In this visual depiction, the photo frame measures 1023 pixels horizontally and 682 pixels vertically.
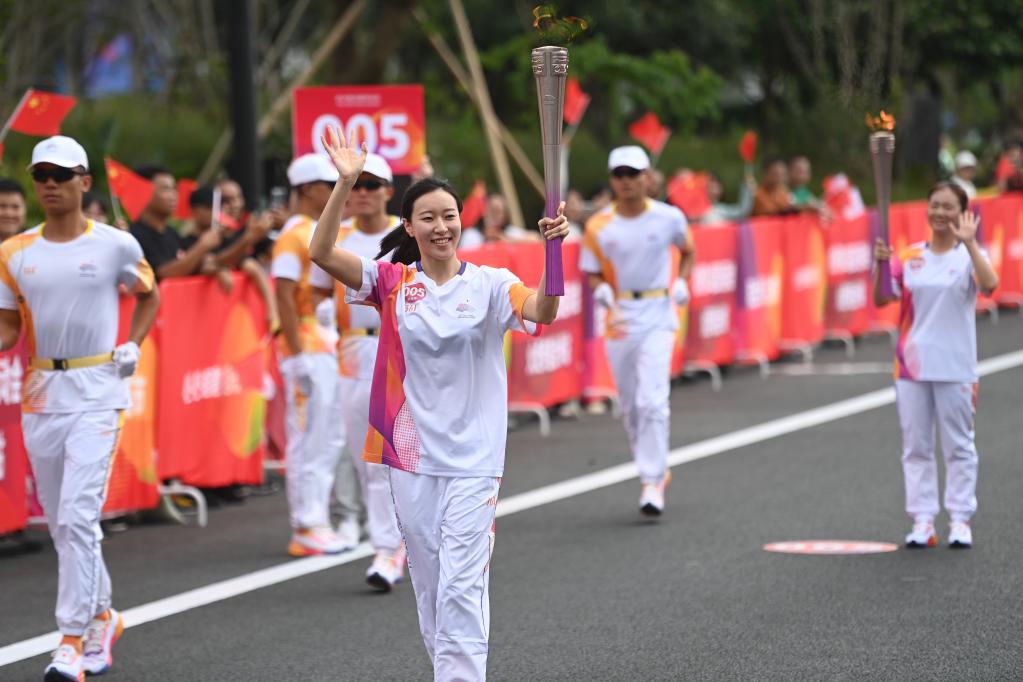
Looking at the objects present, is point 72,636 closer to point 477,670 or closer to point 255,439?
point 477,670

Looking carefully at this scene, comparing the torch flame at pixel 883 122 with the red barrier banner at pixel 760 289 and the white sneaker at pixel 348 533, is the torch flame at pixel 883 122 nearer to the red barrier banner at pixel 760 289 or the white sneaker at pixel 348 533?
the white sneaker at pixel 348 533

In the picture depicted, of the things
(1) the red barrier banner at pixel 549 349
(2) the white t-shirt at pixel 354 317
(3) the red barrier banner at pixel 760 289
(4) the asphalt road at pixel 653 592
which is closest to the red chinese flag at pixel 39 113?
(2) the white t-shirt at pixel 354 317

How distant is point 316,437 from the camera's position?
33.3 ft

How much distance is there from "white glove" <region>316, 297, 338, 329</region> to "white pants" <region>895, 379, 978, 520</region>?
305cm

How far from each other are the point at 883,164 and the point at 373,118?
437 cm

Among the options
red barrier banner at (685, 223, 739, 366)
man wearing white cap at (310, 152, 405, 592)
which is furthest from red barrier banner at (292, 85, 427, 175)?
red barrier banner at (685, 223, 739, 366)

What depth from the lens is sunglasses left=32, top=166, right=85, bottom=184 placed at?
7.46 metres

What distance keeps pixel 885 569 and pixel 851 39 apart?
896 inches

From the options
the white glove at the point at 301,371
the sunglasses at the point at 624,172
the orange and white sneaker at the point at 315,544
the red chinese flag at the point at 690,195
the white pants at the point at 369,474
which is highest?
the sunglasses at the point at 624,172

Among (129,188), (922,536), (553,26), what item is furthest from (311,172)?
(553,26)

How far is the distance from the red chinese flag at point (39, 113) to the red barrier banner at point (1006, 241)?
15414mm

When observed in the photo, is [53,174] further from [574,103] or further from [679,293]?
[574,103]

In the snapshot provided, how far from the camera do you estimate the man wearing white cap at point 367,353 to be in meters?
8.95

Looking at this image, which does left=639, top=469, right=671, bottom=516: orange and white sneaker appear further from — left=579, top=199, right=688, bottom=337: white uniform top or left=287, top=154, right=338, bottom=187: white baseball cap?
left=287, top=154, right=338, bottom=187: white baseball cap
